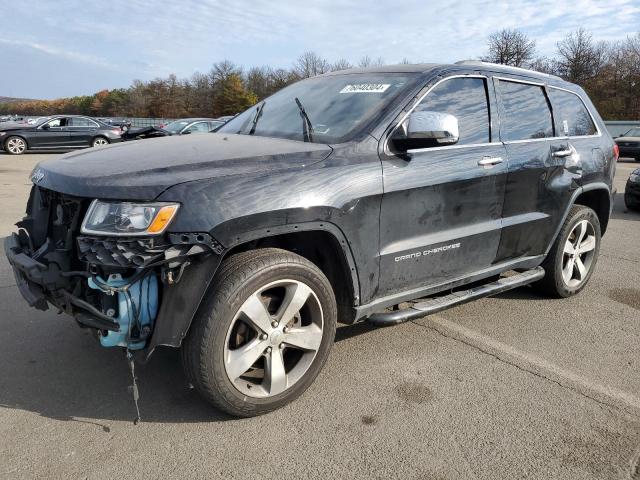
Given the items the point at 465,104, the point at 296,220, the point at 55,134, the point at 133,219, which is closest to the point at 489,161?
the point at 465,104

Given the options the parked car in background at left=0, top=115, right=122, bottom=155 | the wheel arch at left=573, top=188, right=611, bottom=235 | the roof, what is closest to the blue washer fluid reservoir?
the roof

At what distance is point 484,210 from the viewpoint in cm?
354

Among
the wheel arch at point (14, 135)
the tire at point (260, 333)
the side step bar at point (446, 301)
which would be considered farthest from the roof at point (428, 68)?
the wheel arch at point (14, 135)

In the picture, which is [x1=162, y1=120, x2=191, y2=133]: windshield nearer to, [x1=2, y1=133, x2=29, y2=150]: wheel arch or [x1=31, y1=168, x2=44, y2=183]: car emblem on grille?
[x1=2, y1=133, x2=29, y2=150]: wheel arch

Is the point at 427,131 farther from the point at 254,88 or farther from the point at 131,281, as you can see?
the point at 254,88

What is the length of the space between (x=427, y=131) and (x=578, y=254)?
2.51 metres

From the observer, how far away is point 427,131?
2.92m

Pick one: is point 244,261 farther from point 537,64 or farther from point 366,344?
point 537,64

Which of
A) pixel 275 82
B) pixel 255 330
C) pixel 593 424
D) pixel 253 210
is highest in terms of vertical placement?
pixel 275 82

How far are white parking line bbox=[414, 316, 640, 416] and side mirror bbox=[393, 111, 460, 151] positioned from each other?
5.00 feet

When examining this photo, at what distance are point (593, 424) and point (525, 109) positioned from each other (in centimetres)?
231

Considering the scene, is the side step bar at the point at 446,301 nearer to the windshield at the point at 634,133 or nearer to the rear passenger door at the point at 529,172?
the rear passenger door at the point at 529,172

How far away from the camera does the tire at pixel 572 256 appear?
437 cm

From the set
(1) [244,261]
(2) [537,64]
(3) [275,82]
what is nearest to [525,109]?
(1) [244,261]
